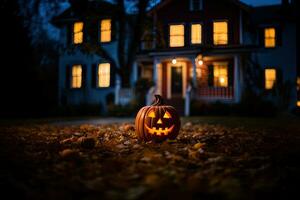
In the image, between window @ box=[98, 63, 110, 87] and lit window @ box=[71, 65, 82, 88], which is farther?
lit window @ box=[71, 65, 82, 88]

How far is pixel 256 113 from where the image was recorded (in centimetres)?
1477

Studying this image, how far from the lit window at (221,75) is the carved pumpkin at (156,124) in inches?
550

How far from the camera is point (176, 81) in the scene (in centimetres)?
1944

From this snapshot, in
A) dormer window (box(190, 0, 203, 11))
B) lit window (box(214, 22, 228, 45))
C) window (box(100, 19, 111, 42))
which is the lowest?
lit window (box(214, 22, 228, 45))

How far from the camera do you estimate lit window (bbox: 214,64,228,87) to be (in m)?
18.8

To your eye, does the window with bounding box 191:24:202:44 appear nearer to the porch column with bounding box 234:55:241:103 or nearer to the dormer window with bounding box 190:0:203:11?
the dormer window with bounding box 190:0:203:11

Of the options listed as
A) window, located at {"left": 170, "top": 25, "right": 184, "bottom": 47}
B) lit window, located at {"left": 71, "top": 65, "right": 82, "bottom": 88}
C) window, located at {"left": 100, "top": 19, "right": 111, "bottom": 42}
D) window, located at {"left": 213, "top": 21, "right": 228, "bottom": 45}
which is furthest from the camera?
lit window, located at {"left": 71, "top": 65, "right": 82, "bottom": 88}

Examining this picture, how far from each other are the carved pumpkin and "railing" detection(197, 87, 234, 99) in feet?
39.6

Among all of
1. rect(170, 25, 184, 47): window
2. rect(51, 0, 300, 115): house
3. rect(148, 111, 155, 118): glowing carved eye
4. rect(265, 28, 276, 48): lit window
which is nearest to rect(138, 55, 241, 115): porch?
rect(51, 0, 300, 115): house

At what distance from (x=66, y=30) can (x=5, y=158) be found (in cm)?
1940

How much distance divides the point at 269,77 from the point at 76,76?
42.0ft

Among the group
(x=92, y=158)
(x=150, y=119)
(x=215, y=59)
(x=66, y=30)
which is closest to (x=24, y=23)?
(x=66, y=30)

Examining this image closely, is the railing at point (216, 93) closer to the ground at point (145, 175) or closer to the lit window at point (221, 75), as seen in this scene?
the lit window at point (221, 75)

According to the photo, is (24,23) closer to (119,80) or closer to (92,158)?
(119,80)
